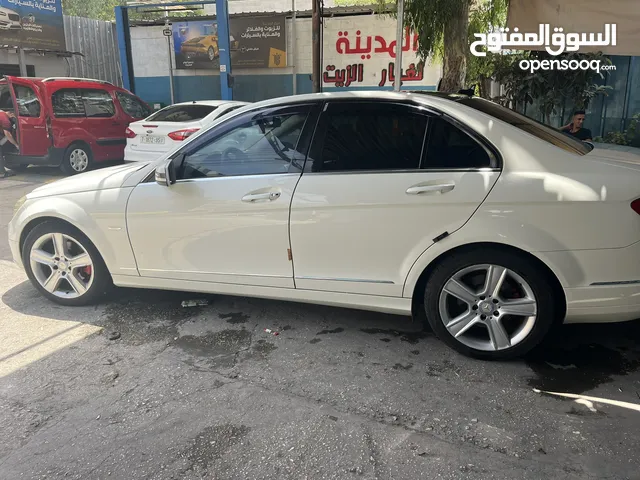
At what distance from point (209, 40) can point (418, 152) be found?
1526 cm

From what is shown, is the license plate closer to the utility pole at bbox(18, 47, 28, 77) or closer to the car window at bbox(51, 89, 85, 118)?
the car window at bbox(51, 89, 85, 118)

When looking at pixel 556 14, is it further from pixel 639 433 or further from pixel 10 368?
pixel 10 368

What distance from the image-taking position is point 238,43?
1650 cm

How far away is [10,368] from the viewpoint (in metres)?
3.34

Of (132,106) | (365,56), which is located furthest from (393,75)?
(132,106)

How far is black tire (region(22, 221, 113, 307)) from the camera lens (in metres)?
4.07

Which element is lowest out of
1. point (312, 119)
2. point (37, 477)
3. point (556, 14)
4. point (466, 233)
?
point (37, 477)

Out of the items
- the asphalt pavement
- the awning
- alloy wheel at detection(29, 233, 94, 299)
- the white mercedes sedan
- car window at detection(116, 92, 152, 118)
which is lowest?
the asphalt pavement

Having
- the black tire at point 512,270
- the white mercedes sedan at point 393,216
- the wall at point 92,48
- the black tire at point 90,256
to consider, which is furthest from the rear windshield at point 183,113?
the wall at point 92,48

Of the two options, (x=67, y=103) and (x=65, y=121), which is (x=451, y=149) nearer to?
(x=65, y=121)

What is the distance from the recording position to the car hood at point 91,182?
4.00 m

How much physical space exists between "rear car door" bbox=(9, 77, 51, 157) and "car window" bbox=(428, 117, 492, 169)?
28.5 feet

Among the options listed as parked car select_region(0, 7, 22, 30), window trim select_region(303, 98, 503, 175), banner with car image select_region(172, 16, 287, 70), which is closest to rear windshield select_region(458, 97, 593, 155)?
window trim select_region(303, 98, 503, 175)

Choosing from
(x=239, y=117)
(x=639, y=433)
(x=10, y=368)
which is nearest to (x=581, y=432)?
(x=639, y=433)
